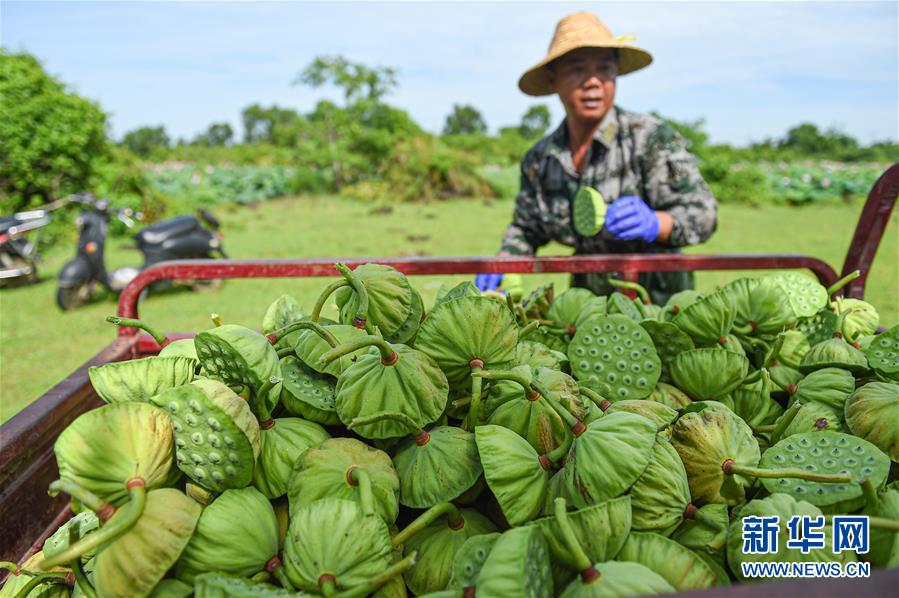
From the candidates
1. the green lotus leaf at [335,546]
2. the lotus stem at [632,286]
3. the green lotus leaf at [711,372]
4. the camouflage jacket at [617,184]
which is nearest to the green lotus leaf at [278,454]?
the green lotus leaf at [335,546]

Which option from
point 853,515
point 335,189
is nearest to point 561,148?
point 853,515

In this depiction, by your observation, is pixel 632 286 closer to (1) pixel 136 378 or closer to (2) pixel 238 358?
(2) pixel 238 358

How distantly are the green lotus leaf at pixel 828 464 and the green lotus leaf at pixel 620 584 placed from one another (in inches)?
11.8

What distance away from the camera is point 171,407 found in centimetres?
86

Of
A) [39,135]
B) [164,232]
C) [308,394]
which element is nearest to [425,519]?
[308,394]

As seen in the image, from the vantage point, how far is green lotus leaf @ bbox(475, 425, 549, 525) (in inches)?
33.4

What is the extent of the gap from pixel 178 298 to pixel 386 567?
6244 mm

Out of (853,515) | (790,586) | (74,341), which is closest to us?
(790,586)

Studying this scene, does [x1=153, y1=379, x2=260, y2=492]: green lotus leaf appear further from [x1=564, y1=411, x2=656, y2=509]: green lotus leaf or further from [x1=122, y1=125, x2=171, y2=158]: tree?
[x1=122, y1=125, x2=171, y2=158]: tree

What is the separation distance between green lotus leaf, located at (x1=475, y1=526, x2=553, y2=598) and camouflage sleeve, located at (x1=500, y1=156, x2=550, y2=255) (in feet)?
8.03

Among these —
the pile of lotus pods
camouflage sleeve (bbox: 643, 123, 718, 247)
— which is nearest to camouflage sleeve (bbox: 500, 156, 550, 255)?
camouflage sleeve (bbox: 643, 123, 718, 247)

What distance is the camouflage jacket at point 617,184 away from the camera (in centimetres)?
278

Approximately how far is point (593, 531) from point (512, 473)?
0.14m

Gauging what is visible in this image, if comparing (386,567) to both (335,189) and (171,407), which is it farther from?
(335,189)
